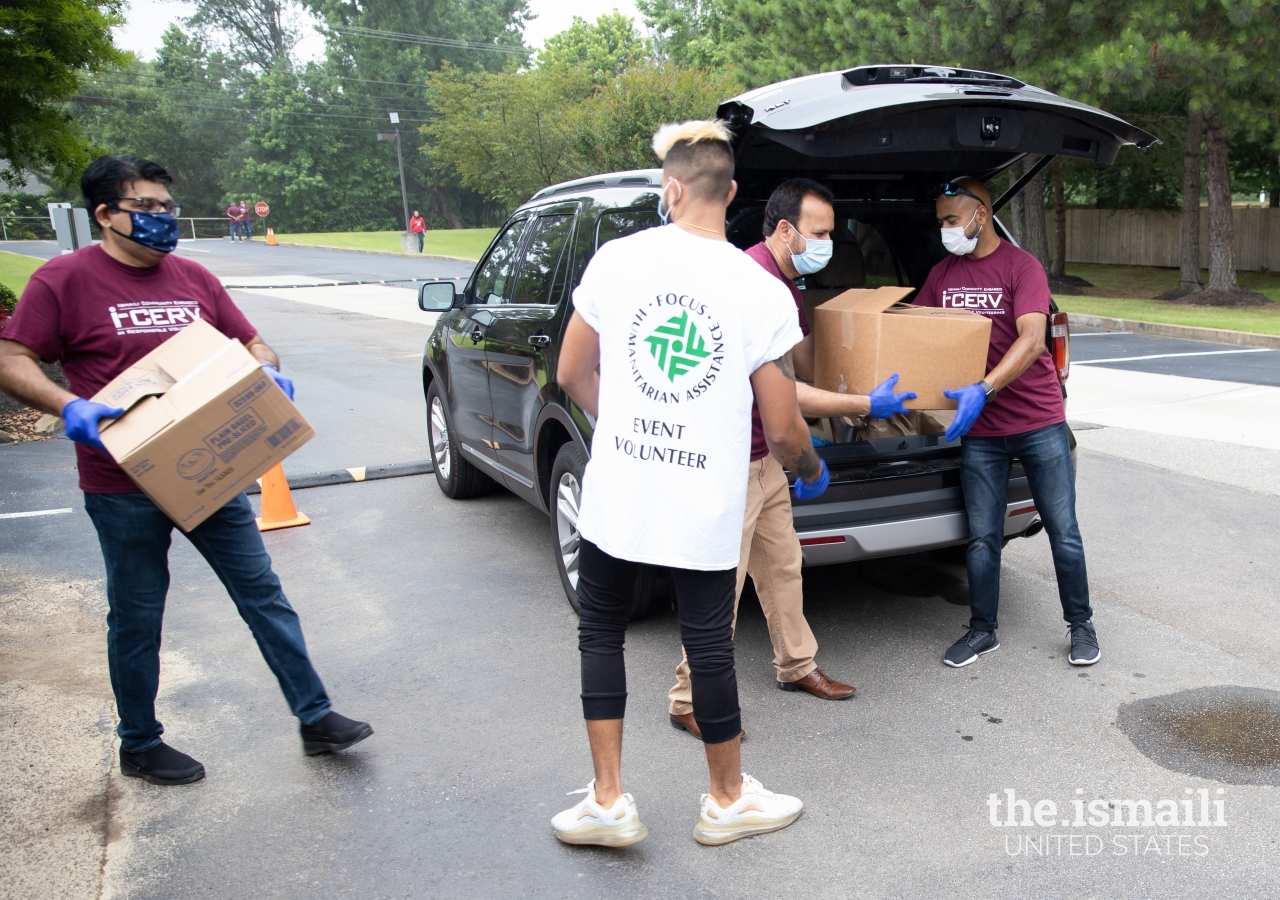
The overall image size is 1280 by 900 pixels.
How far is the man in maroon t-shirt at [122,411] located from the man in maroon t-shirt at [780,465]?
1.37 metres

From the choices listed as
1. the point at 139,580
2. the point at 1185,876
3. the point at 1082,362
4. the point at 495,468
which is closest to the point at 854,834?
the point at 1185,876

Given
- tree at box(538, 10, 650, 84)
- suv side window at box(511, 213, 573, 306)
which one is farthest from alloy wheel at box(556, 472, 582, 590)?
tree at box(538, 10, 650, 84)

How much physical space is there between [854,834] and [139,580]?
7.57 ft

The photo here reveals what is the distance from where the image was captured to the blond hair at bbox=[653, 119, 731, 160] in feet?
8.93

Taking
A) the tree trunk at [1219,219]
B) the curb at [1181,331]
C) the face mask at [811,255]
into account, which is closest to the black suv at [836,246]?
the face mask at [811,255]

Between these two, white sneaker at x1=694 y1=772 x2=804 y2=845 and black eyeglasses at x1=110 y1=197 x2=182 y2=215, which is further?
black eyeglasses at x1=110 y1=197 x2=182 y2=215

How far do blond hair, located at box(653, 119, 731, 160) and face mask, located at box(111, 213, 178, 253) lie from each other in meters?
1.49

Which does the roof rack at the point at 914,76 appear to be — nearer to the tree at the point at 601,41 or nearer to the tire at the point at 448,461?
the tire at the point at 448,461

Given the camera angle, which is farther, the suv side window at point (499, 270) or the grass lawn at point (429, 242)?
the grass lawn at point (429, 242)

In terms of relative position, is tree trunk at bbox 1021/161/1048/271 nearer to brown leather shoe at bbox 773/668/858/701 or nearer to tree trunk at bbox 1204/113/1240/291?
tree trunk at bbox 1204/113/1240/291

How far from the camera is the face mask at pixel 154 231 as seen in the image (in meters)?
3.10

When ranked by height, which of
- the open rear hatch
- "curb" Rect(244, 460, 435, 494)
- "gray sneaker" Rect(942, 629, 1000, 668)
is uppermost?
the open rear hatch

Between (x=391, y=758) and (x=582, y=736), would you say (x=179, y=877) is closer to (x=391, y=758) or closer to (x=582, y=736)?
(x=391, y=758)

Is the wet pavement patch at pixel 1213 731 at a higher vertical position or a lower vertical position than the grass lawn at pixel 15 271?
lower
